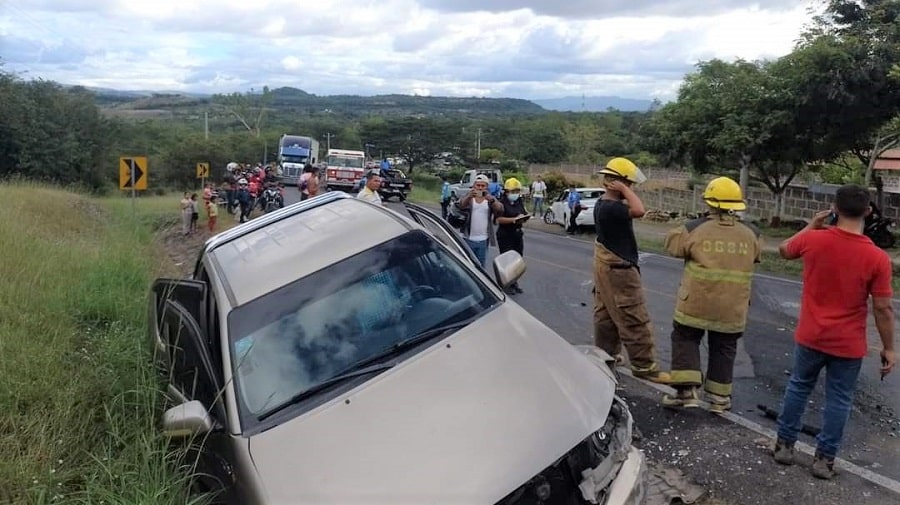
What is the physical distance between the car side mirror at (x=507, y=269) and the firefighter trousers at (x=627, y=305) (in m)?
1.38

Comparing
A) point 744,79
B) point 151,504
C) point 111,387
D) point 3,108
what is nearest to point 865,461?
point 151,504

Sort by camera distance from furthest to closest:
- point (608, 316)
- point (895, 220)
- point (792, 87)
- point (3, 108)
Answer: point (3, 108) → point (895, 220) → point (792, 87) → point (608, 316)

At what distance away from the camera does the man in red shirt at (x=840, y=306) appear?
14.2 feet

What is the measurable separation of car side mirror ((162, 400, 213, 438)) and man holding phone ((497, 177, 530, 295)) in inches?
261

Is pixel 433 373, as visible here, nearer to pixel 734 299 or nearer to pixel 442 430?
pixel 442 430

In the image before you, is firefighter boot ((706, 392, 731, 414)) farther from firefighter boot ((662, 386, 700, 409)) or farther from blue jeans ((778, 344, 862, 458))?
blue jeans ((778, 344, 862, 458))

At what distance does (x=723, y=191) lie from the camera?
5316 mm

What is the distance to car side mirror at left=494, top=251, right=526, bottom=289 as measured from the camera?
15.2ft

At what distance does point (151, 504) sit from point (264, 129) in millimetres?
149561

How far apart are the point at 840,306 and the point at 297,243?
10.3ft

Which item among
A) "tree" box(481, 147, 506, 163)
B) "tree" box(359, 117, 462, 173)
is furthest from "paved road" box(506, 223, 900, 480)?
"tree" box(359, 117, 462, 173)

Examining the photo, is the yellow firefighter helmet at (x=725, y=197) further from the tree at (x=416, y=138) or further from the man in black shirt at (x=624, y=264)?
the tree at (x=416, y=138)

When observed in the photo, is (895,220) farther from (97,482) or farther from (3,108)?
(3,108)

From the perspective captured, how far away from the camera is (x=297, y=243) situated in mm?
4559
